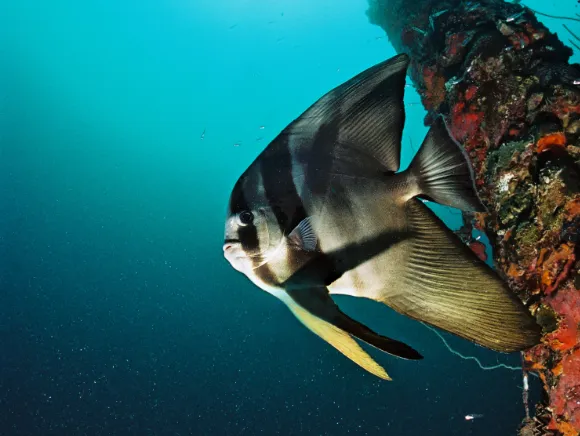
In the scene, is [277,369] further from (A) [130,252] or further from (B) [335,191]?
(A) [130,252]

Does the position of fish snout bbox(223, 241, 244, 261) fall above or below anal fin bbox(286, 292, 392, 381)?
above

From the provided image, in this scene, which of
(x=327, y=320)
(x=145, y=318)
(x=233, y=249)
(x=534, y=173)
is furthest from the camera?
(x=145, y=318)

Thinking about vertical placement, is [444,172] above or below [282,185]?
below

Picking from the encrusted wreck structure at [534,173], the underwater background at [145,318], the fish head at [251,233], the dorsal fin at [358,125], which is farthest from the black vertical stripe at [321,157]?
the underwater background at [145,318]

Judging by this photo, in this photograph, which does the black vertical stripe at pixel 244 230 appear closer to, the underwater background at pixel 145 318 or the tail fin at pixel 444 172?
the tail fin at pixel 444 172

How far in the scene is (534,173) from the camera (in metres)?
2.32

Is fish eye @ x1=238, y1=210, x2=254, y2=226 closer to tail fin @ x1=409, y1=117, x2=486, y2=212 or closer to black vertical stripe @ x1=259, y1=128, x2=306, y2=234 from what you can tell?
black vertical stripe @ x1=259, y1=128, x2=306, y2=234

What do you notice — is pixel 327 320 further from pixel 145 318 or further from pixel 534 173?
pixel 145 318

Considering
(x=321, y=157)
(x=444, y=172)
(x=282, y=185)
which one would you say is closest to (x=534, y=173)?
(x=444, y=172)

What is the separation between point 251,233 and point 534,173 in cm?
217

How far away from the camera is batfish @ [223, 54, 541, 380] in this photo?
896 mm

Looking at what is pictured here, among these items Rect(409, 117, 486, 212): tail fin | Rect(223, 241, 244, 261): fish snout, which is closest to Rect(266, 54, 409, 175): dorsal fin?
Rect(409, 117, 486, 212): tail fin

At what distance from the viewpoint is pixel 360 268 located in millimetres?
917

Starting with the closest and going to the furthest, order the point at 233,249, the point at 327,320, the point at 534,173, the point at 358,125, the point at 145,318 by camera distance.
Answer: the point at 327,320, the point at 233,249, the point at 358,125, the point at 534,173, the point at 145,318
